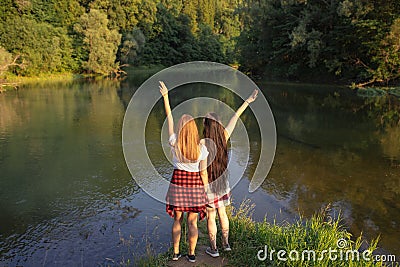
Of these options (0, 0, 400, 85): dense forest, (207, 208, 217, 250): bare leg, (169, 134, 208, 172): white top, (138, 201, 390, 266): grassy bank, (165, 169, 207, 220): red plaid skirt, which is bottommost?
(138, 201, 390, 266): grassy bank

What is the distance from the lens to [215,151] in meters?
4.00

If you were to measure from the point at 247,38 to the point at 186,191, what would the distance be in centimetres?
4277

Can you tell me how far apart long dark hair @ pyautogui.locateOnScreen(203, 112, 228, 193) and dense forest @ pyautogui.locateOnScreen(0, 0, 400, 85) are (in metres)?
25.6

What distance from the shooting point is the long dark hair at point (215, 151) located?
3922mm

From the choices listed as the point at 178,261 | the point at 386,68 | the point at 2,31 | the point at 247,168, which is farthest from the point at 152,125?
the point at 2,31

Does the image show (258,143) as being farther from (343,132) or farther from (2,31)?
(2,31)

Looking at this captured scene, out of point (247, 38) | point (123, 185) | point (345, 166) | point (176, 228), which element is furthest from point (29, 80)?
point (176, 228)

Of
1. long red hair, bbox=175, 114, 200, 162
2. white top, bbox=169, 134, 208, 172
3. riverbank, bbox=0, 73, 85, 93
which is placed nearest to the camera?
long red hair, bbox=175, 114, 200, 162

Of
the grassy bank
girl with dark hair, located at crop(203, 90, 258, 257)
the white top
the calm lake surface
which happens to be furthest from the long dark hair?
the calm lake surface

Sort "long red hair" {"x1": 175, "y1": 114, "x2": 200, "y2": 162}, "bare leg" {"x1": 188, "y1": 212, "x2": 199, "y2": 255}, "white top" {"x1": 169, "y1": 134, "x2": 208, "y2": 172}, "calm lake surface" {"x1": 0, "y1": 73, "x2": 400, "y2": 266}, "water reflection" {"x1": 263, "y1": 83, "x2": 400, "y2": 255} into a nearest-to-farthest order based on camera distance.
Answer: "long red hair" {"x1": 175, "y1": 114, "x2": 200, "y2": 162}
"white top" {"x1": 169, "y1": 134, "x2": 208, "y2": 172}
"bare leg" {"x1": 188, "y1": 212, "x2": 199, "y2": 255}
"calm lake surface" {"x1": 0, "y1": 73, "x2": 400, "y2": 266}
"water reflection" {"x1": 263, "y1": 83, "x2": 400, "y2": 255}

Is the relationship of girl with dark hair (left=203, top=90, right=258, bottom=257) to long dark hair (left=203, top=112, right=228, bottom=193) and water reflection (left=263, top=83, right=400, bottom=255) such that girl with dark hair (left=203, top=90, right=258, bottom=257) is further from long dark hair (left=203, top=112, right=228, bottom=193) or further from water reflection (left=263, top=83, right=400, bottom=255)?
water reflection (left=263, top=83, right=400, bottom=255)

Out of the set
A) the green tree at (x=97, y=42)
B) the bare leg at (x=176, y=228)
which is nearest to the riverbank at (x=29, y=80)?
the green tree at (x=97, y=42)

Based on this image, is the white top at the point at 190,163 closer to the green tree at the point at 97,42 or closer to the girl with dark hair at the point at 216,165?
the girl with dark hair at the point at 216,165

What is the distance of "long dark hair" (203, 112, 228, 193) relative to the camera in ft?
12.9
